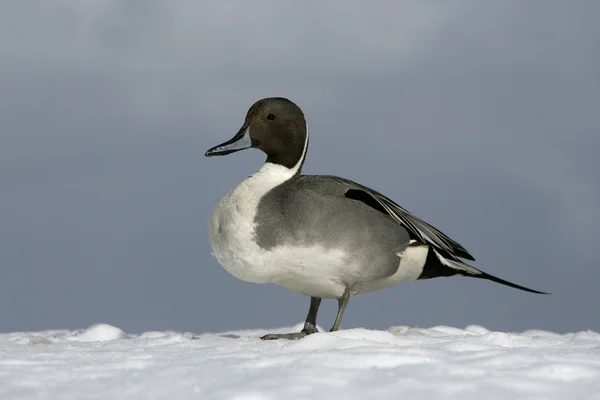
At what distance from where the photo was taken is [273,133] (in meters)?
5.59

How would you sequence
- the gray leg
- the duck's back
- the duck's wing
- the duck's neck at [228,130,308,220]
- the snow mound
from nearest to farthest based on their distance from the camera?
the duck's back, the duck's neck at [228,130,308,220], the gray leg, the duck's wing, the snow mound

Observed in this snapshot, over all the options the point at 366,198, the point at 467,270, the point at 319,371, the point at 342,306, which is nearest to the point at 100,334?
the point at 342,306

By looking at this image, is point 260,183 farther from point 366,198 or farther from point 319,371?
point 319,371

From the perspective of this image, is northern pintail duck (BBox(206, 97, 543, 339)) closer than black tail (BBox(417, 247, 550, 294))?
Yes

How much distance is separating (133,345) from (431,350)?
1.85m

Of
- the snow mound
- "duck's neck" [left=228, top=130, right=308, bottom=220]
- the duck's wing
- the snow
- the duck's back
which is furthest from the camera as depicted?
the snow mound

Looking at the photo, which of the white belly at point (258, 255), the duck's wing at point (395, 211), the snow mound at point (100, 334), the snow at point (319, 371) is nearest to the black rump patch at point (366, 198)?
the duck's wing at point (395, 211)

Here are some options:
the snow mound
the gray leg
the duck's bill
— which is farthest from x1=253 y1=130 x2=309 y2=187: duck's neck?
the snow mound

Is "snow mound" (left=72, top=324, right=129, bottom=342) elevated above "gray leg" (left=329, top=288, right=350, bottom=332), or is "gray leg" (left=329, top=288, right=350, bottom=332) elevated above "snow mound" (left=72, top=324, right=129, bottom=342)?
"gray leg" (left=329, top=288, right=350, bottom=332)

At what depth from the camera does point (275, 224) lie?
16.9 feet

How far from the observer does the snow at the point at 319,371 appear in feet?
11.5

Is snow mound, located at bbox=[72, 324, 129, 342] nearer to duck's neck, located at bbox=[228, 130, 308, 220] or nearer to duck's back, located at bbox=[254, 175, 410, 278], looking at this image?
duck's neck, located at bbox=[228, 130, 308, 220]

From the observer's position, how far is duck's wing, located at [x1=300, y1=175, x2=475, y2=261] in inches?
217

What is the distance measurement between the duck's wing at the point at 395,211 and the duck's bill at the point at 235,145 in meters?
0.41
